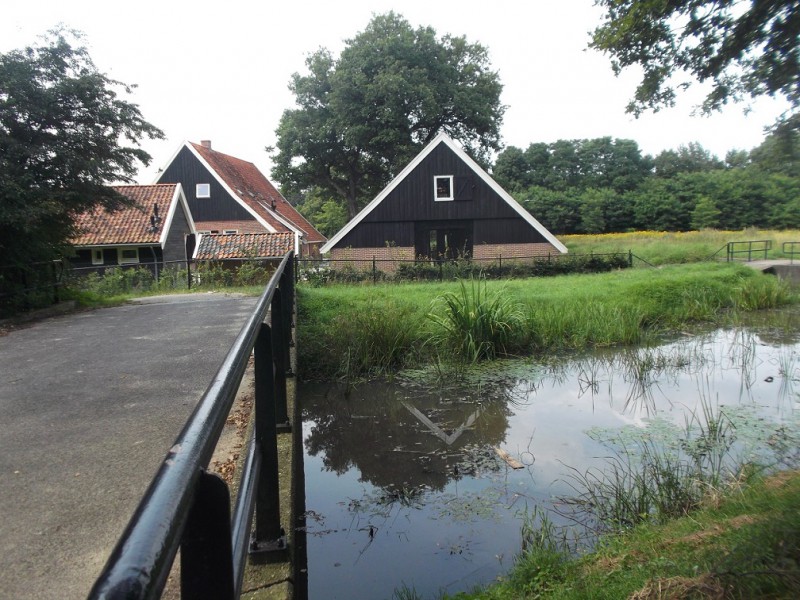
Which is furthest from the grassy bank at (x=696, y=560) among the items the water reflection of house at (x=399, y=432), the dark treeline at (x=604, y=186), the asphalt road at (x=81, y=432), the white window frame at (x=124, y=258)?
the white window frame at (x=124, y=258)

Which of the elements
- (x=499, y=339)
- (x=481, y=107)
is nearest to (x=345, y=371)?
(x=499, y=339)

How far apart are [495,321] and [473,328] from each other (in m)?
0.45

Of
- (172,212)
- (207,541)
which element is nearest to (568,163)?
(172,212)

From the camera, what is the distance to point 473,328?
9.27 m

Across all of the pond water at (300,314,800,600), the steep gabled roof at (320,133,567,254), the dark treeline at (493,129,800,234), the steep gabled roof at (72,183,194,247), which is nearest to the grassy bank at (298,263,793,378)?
the pond water at (300,314,800,600)

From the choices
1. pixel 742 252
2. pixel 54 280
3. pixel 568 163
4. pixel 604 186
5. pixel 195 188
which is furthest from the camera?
pixel 568 163

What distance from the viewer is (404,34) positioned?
3812 centimetres

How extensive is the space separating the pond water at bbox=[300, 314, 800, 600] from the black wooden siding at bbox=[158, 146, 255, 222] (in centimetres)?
2739

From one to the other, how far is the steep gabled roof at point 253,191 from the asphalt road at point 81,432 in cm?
2628

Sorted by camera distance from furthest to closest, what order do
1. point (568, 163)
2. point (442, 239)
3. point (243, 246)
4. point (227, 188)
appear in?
1. point (568, 163)
2. point (227, 188)
3. point (442, 239)
4. point (243, 246)

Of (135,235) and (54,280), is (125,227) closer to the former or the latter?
(135,235)

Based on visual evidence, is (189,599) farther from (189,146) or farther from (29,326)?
(189,146)

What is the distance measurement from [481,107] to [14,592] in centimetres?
3910

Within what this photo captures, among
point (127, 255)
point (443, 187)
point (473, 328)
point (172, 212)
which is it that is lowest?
point (473, 328)
